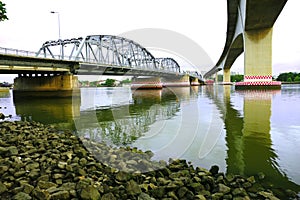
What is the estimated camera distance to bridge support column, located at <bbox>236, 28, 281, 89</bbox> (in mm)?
29391

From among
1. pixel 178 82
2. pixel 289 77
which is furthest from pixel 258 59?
pixel 289 77

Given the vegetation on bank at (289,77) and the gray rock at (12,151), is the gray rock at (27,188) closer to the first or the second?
the gray rock at (12,151)

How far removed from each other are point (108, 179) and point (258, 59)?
31.6 meters

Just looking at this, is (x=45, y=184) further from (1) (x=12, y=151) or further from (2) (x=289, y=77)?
(2) (x=289, y=77)

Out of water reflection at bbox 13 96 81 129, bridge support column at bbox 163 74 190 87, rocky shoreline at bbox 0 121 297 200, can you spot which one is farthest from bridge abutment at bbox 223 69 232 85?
rocky shoreline at bbox 0 121 297 200

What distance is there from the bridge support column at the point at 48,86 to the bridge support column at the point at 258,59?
86.7ft

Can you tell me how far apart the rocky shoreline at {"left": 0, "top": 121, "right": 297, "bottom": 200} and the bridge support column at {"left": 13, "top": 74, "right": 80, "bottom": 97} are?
2687cm

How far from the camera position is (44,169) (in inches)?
163

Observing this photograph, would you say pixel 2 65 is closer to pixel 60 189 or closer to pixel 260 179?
pixel 60 189

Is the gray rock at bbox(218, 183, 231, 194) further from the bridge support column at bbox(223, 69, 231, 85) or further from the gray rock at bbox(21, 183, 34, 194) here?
the bridge support column at bbox(223, 69, 231, 85)

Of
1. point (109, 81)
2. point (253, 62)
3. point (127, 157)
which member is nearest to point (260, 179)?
point (127, 157)

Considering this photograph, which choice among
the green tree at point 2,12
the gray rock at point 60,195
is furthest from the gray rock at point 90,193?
the green tree at point 2,12

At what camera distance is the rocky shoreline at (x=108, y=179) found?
127 inches

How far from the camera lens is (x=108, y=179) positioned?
12.5 ft
